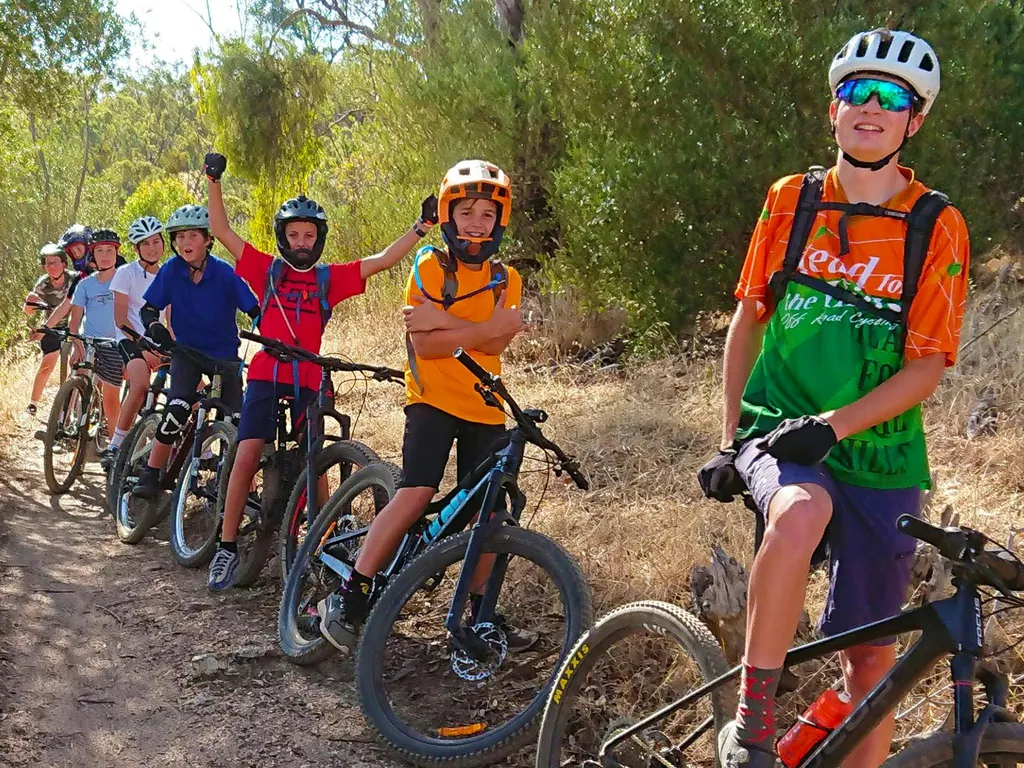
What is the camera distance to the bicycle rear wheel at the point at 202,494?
6.28 meters

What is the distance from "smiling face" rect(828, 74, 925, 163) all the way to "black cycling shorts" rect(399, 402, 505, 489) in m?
1.98

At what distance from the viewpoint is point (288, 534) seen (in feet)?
18.2

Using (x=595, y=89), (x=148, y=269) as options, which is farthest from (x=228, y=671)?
(x=595, y=89)

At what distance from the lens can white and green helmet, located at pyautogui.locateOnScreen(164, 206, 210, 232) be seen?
6.77 meters

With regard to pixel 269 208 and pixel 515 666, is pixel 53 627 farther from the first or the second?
pixel 269 208

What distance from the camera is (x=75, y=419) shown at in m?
9.23

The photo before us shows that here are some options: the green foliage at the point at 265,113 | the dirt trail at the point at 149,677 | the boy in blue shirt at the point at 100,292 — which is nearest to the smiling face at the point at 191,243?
the dirt trail at the point at 149,677

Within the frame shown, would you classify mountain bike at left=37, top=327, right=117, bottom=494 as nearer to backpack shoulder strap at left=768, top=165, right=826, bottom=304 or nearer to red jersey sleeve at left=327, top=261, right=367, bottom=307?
red jersey sleeve at left=327, top=261, right=367, bottom=307

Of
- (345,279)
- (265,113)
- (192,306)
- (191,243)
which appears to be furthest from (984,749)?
(265,113)

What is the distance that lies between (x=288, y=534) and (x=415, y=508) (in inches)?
60.2

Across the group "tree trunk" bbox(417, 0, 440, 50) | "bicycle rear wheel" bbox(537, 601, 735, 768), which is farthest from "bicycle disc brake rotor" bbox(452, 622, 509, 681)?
"tree trunk" bbox(417, 0, 440, 50)

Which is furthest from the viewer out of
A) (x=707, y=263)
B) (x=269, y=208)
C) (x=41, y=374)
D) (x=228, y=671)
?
(x=269, y=208)

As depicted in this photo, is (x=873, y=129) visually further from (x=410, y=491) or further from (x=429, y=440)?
(x=410, y=491)

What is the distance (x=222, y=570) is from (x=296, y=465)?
76 centimetres
